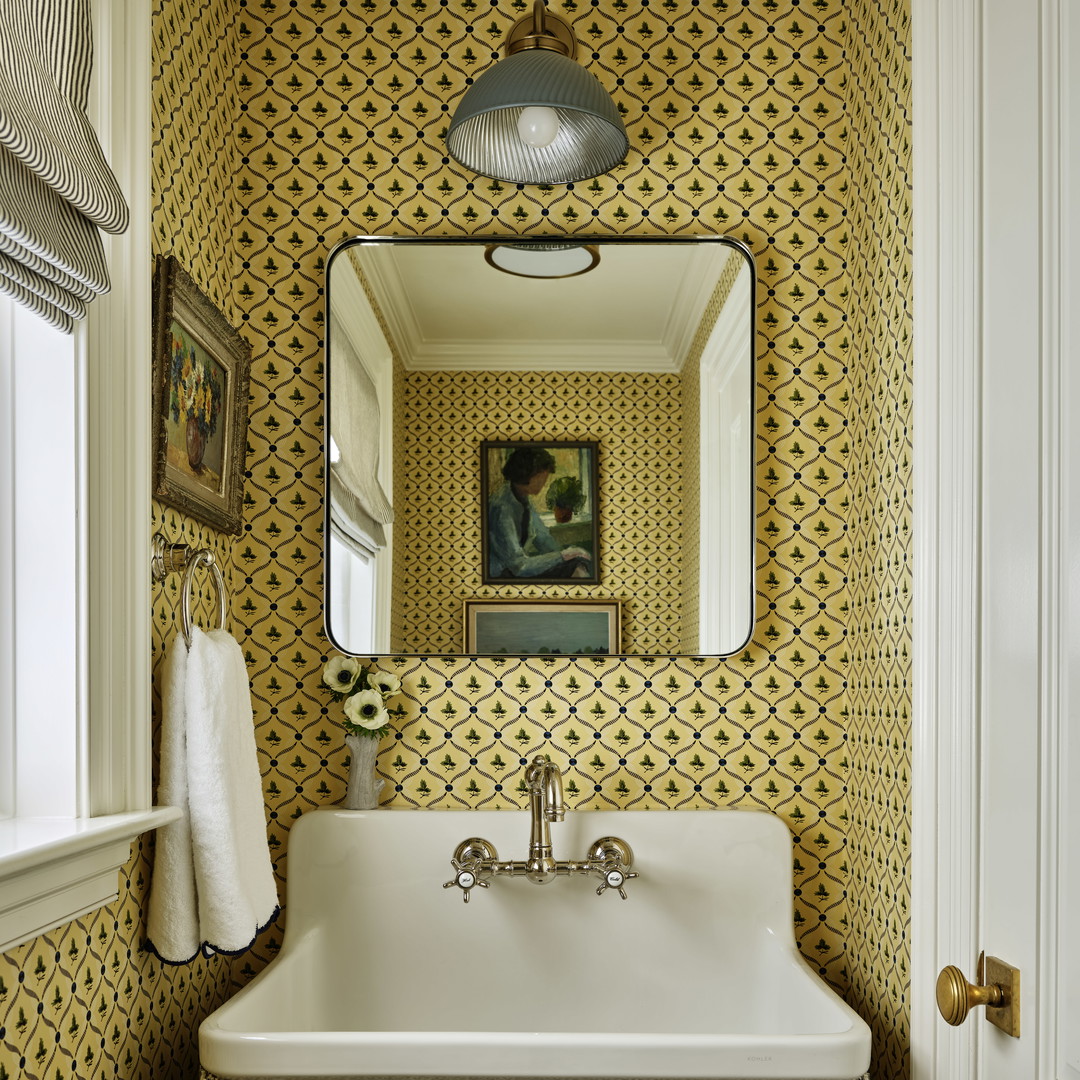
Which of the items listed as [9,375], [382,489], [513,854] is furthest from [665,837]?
[9,375]

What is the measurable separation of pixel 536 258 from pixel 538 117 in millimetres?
301

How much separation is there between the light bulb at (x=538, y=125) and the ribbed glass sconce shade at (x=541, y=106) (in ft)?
0.06

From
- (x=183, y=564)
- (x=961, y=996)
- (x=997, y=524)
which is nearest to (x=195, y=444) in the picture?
(x=183, y=564)

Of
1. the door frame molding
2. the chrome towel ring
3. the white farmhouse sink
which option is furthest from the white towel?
the door frame molding

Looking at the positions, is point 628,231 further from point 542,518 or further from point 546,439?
point 542,518

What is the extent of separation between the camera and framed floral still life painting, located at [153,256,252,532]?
1437 mm

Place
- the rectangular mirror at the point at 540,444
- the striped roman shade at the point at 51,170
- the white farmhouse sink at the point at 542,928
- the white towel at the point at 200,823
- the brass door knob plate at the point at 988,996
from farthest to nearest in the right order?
the rectangular mirror at the point at 540,444 → the white farmhouse sink at the point at 542,928 → the white towel at the point at 200,823 → the brass door knob plate at the point at 988,996 → the striped roman shade at the point at 51,170

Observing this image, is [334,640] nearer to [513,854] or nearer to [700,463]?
[513,854]

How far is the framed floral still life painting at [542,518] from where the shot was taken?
6.19ft

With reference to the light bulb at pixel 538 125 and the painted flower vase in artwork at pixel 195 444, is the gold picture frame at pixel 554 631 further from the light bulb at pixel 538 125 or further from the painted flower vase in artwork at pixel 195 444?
the light bulb at pixel 538 125

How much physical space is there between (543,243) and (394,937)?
1257 mm

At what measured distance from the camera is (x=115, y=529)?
4.18ft

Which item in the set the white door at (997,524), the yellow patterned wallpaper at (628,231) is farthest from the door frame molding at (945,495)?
the yellow patterned wallpaper at (628,231)

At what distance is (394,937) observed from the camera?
5.89ft
